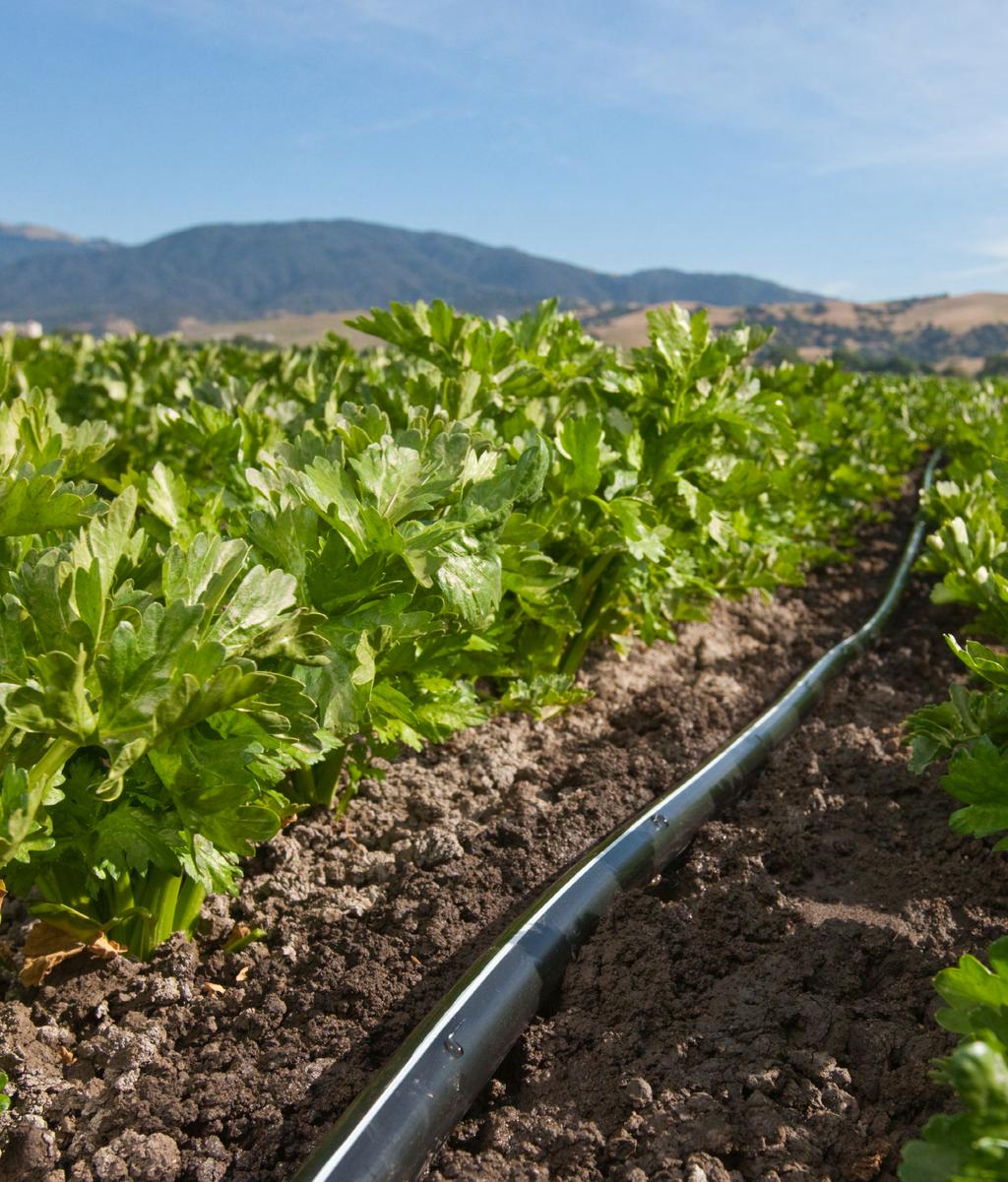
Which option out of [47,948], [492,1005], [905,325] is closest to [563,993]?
[492,1005]

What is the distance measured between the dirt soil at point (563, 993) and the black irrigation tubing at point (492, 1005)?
0.20 ft

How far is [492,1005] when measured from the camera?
171cm

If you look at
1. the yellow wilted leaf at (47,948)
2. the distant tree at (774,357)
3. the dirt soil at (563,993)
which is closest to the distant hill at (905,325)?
the distant tree at (774,357)

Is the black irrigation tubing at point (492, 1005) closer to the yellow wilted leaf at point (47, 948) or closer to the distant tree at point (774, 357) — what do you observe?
the yellow wilted leaf at point (47, 948)

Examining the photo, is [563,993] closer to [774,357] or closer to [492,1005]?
[492,1005]

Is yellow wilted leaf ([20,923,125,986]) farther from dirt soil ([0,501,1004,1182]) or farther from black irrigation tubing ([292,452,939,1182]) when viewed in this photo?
black irrigation tubing ([292,452,939,1182])

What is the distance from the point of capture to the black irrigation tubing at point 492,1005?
1.41 m

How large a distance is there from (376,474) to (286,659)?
374 millimetres

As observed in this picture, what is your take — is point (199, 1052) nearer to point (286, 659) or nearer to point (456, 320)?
point (286, 659)

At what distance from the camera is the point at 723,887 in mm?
2242

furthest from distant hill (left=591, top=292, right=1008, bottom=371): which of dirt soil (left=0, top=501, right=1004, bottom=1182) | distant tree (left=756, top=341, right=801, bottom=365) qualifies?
dirt soil (left=0, top=501, right=1004, bottom=1182)

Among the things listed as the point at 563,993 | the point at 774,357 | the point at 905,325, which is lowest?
the point at 563,993

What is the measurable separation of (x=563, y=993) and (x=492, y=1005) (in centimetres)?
25

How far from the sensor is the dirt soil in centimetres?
154
